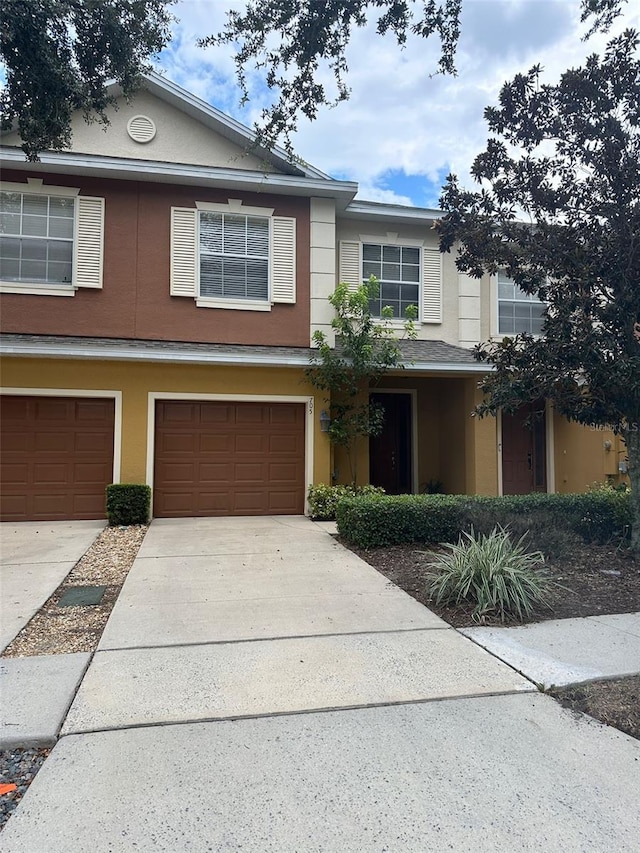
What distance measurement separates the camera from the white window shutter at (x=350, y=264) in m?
12.3

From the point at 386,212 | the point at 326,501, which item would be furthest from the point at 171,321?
the point at 386,212

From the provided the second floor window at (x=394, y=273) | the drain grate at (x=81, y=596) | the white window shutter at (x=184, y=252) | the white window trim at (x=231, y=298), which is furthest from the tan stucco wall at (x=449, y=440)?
the drain grate at (x=81, y=596)

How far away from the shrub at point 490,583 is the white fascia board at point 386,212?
8.55 m

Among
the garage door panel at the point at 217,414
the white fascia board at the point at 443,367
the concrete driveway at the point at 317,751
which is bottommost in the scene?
the concrete driveway at the point at 317,751

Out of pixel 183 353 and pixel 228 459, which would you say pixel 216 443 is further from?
pixel 183 353

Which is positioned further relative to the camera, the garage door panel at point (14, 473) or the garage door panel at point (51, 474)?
the garage door panel at point (51, 474)

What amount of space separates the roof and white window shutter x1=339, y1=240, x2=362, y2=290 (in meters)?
2.09

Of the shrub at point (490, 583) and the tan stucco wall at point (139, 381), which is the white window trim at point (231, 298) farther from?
the shrub at point (490, 583)

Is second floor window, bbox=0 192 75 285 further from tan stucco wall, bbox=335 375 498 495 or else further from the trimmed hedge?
the trimmed hedge

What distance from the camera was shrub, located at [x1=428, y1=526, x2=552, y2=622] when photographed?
5.21 meters

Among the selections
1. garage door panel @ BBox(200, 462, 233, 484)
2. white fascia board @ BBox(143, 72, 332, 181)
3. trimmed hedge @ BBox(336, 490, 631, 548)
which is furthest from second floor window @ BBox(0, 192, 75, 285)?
trimmed hedge @ BBox(336, 490, 631, 548)

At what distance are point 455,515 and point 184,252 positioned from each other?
7188 millimetres

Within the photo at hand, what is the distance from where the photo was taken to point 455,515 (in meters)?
7.89

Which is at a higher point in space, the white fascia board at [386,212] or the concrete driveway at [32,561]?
the white fascia board at [386,212]
